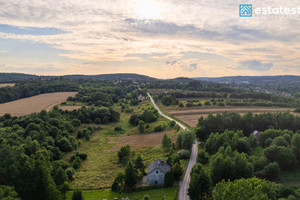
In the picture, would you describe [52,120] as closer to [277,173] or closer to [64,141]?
[64,141]

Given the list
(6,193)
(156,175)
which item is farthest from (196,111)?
(6,193)

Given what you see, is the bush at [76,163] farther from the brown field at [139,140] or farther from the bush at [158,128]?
the bush at [158,128]

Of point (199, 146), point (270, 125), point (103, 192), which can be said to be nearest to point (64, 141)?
point (103, 192)

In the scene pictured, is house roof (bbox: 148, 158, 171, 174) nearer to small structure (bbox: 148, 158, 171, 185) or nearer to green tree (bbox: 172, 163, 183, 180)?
small structure (bbox: 148, 158, 171, 185)

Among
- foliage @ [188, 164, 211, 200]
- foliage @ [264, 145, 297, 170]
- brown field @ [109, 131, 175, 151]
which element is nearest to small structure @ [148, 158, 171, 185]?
foliage @ [188, 164, 211, 200]

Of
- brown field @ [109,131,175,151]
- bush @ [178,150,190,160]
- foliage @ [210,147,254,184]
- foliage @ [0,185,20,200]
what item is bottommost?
brown field @ [109,131,175,151]

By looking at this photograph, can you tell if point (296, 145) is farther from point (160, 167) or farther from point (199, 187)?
point (160, 167)

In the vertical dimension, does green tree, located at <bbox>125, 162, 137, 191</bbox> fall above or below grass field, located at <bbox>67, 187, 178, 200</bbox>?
above

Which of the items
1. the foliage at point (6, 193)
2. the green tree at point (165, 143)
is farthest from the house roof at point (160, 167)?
the foliage at point (6, 193)
